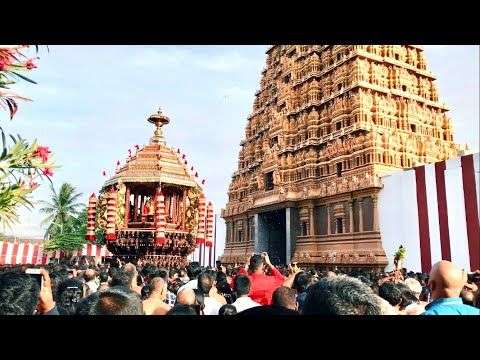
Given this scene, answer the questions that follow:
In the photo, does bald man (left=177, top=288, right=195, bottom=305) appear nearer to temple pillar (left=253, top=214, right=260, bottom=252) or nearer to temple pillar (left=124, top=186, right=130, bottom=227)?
temple pillar (left=124, top=186, right=130, bottom=227)

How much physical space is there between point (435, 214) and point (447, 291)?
15.2m

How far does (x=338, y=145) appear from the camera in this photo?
22.5m

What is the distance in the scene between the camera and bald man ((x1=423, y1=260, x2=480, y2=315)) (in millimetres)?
2527

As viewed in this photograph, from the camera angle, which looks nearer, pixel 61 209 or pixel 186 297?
pixel 186 297

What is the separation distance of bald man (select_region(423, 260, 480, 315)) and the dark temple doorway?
2398 cm

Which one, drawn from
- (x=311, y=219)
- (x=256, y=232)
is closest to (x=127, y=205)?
(x=311, y=219)

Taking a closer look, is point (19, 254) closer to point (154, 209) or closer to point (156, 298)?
point (154, 209)

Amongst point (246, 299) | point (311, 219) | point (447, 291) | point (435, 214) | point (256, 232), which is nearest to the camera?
point (447, 291)

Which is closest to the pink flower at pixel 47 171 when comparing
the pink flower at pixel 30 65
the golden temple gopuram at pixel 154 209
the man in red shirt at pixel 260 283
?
the pink flower at pixel 30 65

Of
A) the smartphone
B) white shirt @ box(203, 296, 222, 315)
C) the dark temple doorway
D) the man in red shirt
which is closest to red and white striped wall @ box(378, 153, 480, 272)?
the dark temple doorway
